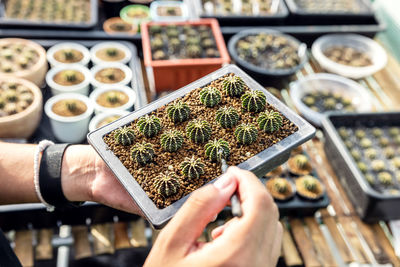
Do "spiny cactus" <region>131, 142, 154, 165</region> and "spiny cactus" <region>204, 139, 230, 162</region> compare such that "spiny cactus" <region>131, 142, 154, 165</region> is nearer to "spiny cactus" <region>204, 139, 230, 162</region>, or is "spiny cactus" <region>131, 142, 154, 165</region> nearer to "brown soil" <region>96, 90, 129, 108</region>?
"spiny cactus" <region>204, 139, 230, 162</region>

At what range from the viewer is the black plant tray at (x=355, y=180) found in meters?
1.89

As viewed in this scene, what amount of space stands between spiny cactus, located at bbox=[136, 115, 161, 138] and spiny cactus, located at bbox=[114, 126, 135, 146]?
0.05 meters

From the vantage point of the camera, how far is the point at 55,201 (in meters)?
1.53

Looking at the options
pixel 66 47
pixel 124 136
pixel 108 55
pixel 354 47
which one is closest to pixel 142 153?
pixel 124 136

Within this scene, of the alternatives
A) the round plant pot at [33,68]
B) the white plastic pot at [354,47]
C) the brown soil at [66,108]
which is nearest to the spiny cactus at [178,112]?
the brown soil at [66,108]

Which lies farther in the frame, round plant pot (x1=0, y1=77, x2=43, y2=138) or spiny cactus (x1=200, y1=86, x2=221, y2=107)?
round plant pot (x1=0, y1=77, x2=43, y2=138)

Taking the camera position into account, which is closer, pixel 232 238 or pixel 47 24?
pixel 232 238

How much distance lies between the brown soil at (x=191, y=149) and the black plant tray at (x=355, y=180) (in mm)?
769

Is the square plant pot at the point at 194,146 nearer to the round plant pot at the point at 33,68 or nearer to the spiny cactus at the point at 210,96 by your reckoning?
the spiny cactus at the point at 210,96

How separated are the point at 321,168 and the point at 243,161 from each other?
1.09m

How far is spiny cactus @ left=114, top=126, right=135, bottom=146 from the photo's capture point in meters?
1.36

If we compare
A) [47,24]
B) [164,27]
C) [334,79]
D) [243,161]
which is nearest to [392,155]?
[334,79]

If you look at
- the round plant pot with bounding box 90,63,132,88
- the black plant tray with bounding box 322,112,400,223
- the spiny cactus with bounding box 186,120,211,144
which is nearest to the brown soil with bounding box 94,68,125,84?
the round plant pot with bounding box 90,63,132,88

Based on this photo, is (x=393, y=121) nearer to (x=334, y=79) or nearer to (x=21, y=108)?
(x=334, y=79)
